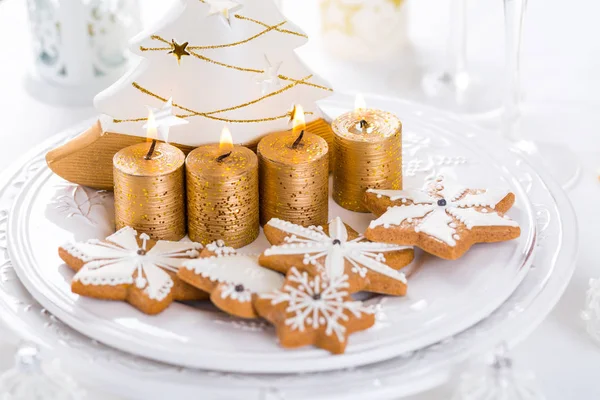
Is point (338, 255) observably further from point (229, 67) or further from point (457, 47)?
point (457, 47)

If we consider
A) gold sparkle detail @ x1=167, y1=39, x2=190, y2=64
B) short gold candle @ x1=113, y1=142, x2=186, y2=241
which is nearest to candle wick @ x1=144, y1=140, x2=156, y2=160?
short gold candle @ x1=113, y1=142, x2=186, y2=241

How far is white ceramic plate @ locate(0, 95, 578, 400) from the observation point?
97cm

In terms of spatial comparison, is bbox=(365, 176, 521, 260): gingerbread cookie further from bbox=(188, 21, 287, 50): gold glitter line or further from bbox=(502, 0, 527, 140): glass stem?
bbox=(502, 0, 527, 140): glass stem

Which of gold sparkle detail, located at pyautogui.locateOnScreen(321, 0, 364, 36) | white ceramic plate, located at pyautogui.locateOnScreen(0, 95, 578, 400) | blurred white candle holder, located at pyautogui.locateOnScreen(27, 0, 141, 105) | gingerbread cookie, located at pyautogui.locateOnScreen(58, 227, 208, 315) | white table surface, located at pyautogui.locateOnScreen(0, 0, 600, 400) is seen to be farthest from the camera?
gold sparkle detail, located at pyautogui.locateOnScreen(321, 0, 364, 36)

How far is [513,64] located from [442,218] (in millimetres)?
543

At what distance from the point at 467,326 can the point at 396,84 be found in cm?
92

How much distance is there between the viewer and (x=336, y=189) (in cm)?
133

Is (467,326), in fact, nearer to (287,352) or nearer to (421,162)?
(287,352)

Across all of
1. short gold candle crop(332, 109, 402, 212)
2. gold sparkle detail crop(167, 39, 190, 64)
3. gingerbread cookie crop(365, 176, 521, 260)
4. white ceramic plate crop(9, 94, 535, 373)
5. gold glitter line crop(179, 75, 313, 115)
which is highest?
gold sparkle detail crop(167, 39, 190, 64)

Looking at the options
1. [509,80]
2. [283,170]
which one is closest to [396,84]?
[509,80]

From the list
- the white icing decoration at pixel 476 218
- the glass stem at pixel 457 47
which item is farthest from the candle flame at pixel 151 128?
the glass stem at pixel 457 47

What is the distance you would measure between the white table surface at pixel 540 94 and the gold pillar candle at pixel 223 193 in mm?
252

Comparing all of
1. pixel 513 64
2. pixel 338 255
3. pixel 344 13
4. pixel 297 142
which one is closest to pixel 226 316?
pixel 338 255

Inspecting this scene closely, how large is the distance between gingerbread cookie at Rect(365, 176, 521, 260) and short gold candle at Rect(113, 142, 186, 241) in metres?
0.25
